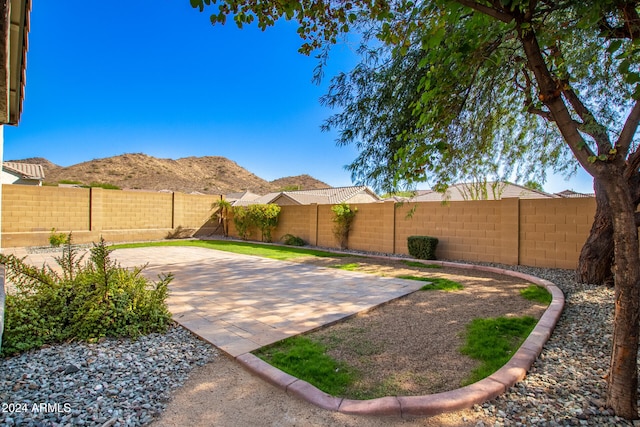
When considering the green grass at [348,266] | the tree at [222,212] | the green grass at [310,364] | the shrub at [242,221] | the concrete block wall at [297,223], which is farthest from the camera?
the tree at [222,212]

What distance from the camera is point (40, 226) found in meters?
12.2

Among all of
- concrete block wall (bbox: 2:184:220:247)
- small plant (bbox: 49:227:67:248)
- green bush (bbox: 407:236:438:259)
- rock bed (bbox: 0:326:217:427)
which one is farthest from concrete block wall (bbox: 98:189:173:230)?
rock bed (bbox: 0:326:217:427)

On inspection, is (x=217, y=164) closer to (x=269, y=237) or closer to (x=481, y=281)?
(x=269, y=237)

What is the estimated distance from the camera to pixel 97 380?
Answer: 7.93 feet

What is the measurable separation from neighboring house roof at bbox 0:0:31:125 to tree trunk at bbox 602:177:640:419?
399cm

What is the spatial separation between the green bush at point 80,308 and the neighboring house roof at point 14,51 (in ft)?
5.97

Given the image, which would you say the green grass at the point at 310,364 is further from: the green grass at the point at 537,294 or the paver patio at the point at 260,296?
the green grass at the point at 537,294

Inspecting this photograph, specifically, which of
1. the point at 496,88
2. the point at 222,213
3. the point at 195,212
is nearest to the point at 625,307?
the point at 496,88

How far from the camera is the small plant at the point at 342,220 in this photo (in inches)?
456

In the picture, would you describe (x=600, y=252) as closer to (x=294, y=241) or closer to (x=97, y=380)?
(x=97, y=380)

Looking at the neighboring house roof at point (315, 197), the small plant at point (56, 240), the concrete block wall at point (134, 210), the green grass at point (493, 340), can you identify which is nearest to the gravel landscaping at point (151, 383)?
the green grass at point (493, 340)

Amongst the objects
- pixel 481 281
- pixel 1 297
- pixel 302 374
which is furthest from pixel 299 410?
pixel 481 281

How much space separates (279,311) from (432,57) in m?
3.61

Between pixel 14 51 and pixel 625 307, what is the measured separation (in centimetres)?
549
